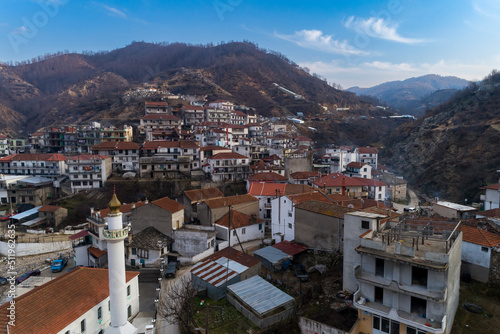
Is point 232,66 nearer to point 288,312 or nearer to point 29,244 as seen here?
point 29,244

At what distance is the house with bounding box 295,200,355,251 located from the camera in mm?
17438

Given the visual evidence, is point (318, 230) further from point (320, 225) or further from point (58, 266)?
point (58, 266)

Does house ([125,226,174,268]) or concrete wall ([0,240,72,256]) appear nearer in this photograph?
house ([125,226,174,268])

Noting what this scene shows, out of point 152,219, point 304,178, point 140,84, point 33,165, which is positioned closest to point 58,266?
point 152,219

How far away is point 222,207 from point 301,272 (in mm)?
10431

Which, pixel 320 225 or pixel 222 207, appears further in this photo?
pixel 222 207

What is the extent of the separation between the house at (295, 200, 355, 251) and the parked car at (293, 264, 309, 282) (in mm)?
1832

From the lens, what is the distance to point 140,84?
109 m

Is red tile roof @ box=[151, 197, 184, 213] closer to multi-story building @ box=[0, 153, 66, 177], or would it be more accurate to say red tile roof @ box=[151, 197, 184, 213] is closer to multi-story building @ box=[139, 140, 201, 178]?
multi-story building @ box=[139, 140, 201, 178]

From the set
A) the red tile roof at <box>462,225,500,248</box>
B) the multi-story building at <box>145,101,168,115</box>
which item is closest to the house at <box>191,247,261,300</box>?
the red tile roof at <box>462,225,500,248</box>

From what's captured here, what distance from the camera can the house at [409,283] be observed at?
9.95 meters

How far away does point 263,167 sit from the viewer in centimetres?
4172

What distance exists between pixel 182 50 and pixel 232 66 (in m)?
52.2

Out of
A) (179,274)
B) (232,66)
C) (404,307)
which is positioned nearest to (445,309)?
(404,307)
